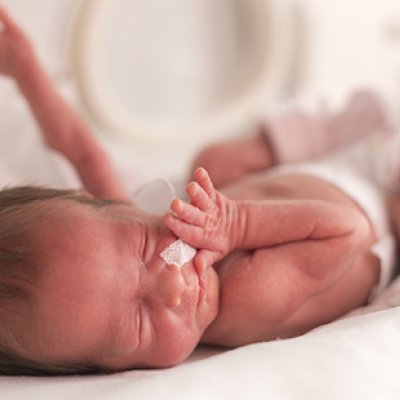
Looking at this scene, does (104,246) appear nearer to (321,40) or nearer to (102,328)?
(102,328)

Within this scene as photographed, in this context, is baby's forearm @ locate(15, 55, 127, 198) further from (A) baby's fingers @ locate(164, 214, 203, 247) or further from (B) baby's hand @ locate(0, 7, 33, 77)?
(A) baby's fingers @ locate(164, 214, 203, 247)

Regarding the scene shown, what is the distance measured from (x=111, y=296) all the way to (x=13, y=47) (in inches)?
25.5

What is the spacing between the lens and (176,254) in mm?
864

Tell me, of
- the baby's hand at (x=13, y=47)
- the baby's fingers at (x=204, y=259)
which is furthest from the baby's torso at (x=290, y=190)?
the baby's hand at (x=13, y=47)

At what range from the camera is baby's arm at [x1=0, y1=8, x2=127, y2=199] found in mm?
1255

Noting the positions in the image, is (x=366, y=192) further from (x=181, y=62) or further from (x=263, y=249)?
(x=181, y=62)

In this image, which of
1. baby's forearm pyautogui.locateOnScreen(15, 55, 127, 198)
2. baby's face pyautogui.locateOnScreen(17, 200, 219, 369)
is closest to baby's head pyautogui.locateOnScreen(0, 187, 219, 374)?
baby's face pyautogui.locateOnScreen(17, 200, 219, 369)

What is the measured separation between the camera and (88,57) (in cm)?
161

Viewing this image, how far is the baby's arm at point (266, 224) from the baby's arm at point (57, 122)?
15.3 inches

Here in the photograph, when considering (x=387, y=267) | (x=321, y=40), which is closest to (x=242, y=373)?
Answer: (x=387, y=267)

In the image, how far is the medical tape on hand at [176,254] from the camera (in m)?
0.86

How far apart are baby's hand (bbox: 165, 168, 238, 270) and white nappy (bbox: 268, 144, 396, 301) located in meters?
0.30

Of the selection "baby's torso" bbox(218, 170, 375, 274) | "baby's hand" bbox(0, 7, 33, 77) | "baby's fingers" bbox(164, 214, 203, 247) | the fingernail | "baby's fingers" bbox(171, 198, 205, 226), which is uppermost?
"baby's hand" bbox(0, 7, 33, 77)

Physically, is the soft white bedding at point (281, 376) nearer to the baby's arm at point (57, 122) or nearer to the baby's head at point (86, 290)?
the baby's head at point (86, 290)
